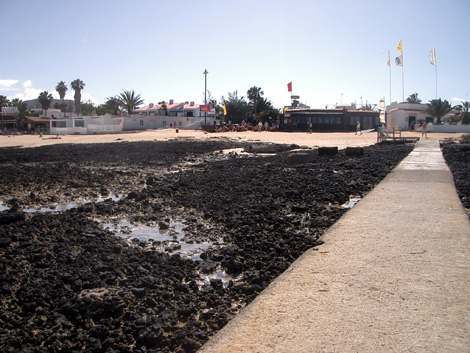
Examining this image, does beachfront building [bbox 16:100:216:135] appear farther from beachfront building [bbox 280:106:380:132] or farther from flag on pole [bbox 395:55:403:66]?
flag on pole [bbox 395:55:403:66]

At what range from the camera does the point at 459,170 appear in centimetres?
1242

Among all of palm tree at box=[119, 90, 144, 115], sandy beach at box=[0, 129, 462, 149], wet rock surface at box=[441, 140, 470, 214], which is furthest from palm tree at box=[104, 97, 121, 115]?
wet rock surface at box=[441, 140, 470, 214]

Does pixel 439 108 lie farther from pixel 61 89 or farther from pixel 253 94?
pixel 61 89

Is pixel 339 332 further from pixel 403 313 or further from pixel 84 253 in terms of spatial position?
pixel 84 253

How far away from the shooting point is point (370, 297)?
328cm

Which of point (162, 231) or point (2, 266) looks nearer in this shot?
point (2, 266)

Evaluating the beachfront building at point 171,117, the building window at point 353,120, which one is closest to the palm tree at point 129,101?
the beachfront building at point 171,117

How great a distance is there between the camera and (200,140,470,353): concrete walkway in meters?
2.66

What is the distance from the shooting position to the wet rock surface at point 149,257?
3.37 m

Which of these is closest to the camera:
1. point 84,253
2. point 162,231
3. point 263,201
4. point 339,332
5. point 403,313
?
point 339,332

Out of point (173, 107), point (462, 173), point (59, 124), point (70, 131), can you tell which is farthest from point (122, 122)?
point (462, 173)

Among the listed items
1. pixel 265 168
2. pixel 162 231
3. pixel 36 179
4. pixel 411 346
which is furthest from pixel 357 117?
pixel 411 346

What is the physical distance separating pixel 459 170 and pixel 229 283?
34.5ft

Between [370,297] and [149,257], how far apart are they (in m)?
2.88
